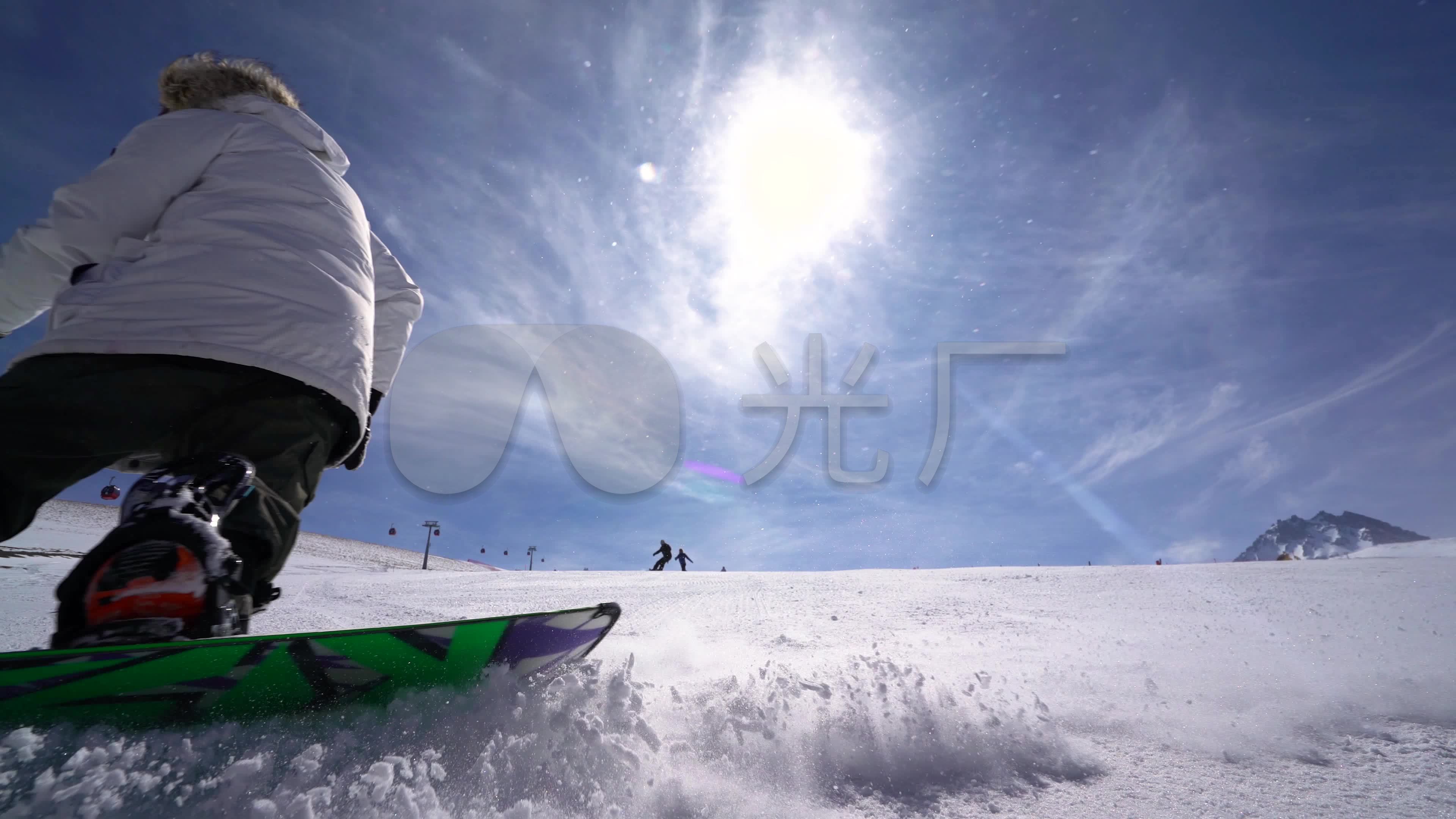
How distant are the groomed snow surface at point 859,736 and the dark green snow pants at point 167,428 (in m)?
0.45

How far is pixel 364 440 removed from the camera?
1761mm

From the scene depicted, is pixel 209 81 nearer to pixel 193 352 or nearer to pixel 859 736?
pixel 193 352

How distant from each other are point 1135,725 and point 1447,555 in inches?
249

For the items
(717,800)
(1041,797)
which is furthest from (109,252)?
(1041,797)

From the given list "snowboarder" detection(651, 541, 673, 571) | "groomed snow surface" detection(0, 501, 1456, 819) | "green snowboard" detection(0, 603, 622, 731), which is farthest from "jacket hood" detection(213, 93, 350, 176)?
"snowboarder" detection(651, 541, 673, 571)

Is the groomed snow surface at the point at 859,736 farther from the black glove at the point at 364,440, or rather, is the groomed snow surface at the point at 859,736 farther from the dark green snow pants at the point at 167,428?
the black glove at the point at 364,440

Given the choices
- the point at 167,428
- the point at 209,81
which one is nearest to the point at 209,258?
the point at 167,428

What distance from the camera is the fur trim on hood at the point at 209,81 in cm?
168

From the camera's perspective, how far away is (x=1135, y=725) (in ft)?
5.24

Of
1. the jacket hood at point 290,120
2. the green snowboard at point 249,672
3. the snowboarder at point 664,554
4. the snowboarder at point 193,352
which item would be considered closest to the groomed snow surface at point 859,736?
the green snowboard at point 249,672

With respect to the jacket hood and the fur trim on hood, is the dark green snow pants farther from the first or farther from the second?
the fur trim on hood

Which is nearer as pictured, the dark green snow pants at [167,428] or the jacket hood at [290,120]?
the dark green snow pants at [167,428]

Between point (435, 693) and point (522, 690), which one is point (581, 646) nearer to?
point (522, 690)

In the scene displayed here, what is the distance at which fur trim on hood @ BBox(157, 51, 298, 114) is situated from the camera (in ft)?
5.52
